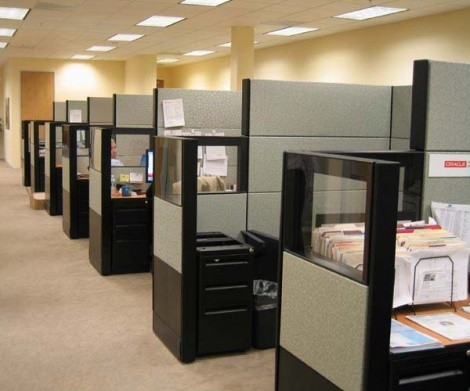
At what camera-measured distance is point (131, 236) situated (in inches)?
201

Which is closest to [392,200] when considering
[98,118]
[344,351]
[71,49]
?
[344,351]

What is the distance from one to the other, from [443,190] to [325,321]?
3.13 feet

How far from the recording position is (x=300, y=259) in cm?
206

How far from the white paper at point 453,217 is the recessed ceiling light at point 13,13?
660cm

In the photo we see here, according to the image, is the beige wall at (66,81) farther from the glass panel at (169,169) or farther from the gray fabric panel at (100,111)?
the glass panel at (169,169)

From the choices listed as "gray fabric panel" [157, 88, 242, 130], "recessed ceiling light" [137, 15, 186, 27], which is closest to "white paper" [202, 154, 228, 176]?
"gray fabric panel" [157, 88, 242, 130]

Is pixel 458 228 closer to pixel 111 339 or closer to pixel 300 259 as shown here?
pixel 300 259

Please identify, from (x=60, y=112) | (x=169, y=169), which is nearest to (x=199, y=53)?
(x=60, y=112)

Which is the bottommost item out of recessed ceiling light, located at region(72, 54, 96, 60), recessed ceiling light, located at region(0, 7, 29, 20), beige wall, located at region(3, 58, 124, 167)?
beige wall, located at region(3, 58, 124, 167)

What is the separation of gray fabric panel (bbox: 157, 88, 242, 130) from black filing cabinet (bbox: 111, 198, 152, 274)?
952 mm

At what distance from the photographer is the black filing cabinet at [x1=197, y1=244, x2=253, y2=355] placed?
3207 mm

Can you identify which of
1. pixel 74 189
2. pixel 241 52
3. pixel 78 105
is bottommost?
pixel 74 189

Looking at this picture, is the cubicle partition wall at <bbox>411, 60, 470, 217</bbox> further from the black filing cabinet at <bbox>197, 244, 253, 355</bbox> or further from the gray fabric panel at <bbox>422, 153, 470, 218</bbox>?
the black filing cabinet at <bbox>197, 244, 253, 355</bbox>

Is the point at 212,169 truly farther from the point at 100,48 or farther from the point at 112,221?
the point at 100,48
